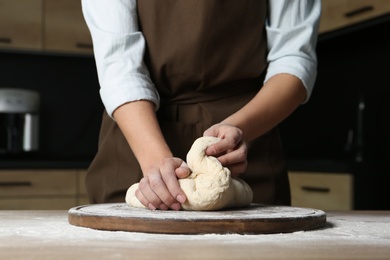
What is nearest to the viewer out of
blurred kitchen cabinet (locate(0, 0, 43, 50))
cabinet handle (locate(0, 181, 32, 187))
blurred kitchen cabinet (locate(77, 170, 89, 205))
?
cabinet handle (locate(0, 181, 32, 187))

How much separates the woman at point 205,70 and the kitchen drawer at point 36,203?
1.31m

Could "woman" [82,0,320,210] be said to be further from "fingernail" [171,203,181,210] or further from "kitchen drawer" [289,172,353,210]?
"kitchen drawer" [289,172,353,210]

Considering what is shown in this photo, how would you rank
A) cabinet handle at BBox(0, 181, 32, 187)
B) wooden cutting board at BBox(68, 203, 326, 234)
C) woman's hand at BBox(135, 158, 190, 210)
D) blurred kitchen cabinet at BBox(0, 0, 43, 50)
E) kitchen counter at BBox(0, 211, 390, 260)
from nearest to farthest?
1. kitchen counter at BBox(0, 211, 390, 260)
2. wooden cutting board at BBox(68, 203, 326, 234)
3. woman's hand at BBox(135, 158, 190, 210)
4. cabinet handle at BBox(0, 181, 32, 187)
5. blurred kitchen cabinet at BBox(0, 0, 43, 50)

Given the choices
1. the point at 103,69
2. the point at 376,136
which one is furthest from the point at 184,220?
the point at 376,136

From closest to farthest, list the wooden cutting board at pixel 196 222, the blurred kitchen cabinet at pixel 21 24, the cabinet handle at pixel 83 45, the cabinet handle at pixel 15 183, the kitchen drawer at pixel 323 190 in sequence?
the wooden cutting board at pixel 196 222 < the kitchen drawer at pixel 323 190 < the cabinet handle at pixel 15 183 < the blurred kitchen cabinet at pixel 21 24 < the cabinet handle at pixel 83 45

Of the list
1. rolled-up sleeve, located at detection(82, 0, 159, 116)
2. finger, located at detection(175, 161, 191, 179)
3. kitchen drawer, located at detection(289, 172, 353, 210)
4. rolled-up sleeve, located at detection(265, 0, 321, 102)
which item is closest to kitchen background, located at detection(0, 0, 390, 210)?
kitchen drawer, located at detection(289, 172, 353, 210)

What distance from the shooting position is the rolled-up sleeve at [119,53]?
1.05m

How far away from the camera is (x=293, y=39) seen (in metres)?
1.19

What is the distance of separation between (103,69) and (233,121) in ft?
0.81

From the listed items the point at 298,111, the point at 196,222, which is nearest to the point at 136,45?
the point at 196,222

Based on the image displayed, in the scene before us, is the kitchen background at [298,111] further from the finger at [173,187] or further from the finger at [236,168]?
the finger at [173,187]

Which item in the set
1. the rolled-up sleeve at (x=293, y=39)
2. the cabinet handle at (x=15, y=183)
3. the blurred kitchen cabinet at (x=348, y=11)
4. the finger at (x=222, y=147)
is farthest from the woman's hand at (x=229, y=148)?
the cabinet handle at (x=15, y=183)

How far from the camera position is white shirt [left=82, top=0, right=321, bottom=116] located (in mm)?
1061

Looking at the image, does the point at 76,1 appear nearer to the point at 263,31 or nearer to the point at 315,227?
the point at 263,31
